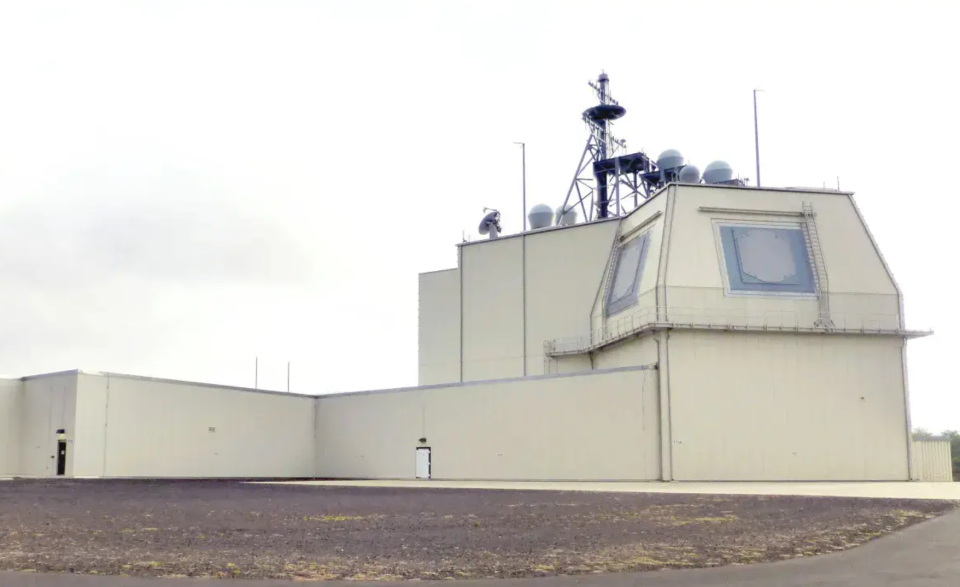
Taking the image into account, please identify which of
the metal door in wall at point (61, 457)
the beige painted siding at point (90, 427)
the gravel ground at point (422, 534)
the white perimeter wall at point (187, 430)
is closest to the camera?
the gravel ground at point (422, 534)

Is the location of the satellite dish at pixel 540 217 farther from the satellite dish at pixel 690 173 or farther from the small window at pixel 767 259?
the small window at pixel 767 259

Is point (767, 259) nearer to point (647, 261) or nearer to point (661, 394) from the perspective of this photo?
point (647, 261)

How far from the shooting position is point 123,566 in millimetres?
10141

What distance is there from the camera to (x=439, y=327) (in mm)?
53031

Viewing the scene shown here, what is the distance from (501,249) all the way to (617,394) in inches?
589

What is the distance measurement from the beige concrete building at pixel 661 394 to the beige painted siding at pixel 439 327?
6.88 metres

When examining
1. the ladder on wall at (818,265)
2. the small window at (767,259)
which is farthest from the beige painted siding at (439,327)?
the ladder on wall at (818,265)

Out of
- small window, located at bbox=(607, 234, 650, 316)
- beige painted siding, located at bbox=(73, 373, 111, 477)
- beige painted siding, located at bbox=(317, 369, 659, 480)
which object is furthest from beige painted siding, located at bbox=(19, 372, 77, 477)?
small window, located at bbox=(607, 234, 650, 316)

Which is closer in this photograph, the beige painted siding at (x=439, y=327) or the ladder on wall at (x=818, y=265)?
the ladder on wall at (x=818, y=265)

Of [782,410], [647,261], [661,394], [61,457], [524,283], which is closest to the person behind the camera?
[661,394]

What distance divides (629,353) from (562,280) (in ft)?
25.6

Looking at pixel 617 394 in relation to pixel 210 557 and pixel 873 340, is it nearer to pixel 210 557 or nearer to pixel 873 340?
pixel 873 340

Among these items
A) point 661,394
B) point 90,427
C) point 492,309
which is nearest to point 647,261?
point 661,394

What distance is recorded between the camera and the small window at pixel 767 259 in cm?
3956
